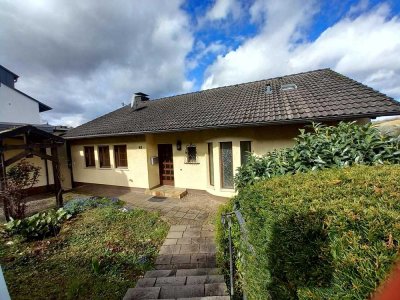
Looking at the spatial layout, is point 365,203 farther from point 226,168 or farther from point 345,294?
point 226,168

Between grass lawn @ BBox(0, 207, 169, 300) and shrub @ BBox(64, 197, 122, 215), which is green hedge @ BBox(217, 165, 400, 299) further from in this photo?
shrub @ BBox(64, 197, 122, 215)

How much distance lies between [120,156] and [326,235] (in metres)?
11.5

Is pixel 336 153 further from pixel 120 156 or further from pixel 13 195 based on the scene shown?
pixel 120 156

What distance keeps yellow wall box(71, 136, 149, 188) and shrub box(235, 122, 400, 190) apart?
747 cm

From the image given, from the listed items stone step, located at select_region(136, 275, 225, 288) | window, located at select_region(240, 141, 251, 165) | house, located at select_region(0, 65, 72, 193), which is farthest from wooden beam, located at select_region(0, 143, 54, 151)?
window, located at select_region(240, 141, 251, 165)

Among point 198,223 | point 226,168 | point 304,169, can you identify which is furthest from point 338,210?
point 226,168

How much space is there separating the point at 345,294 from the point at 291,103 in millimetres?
8165

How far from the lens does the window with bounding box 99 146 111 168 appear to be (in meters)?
11.9

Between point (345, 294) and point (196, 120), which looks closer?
point (345, 294)

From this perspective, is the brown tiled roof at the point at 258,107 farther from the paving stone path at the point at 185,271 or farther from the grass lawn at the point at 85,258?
the grass lawn at the point at 85,258

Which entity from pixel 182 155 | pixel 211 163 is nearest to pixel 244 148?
pixel 211 163

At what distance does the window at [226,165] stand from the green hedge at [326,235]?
6.05 metres

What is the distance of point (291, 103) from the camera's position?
27.2 feet

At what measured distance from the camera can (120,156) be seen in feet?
37.8
